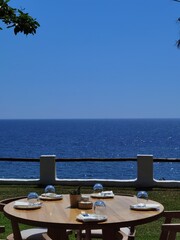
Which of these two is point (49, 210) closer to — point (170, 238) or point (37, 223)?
point (37, 223)

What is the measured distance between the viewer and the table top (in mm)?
4934

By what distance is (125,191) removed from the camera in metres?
12.9

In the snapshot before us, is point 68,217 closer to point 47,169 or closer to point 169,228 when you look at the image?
point 169,228

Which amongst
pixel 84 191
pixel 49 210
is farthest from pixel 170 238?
pixel 84 191

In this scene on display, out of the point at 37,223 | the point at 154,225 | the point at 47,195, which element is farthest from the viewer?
the point at 154,225

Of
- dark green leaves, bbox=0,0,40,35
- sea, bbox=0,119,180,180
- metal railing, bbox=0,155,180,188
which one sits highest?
dark green leaves, bbox=0,0,40,35

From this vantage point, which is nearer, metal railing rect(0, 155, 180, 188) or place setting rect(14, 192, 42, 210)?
place setting rect(14, 192, 42, 210)

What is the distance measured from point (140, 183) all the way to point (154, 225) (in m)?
4.62

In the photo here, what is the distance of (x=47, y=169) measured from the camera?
13797 millimetres

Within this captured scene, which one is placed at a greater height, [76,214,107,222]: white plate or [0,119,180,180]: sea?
[76,214,107,222]: white plate

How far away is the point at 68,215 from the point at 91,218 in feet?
1.27

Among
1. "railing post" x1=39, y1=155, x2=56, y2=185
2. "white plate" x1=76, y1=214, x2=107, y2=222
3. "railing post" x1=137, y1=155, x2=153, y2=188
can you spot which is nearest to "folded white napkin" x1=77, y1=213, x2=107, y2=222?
"white plate" x1=76, y1=214, x2=107, y2=222

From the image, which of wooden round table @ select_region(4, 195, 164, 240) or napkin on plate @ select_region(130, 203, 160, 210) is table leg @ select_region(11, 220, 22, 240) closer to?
wooden round table @ select_region(4, 195, 164, 240)

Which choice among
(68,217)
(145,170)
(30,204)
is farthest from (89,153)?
(68,217)
